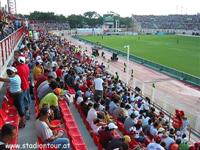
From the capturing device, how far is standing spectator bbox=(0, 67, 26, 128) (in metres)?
7.15

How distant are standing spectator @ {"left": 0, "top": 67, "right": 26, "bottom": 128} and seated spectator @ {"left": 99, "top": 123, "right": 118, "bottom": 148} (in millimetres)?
1963

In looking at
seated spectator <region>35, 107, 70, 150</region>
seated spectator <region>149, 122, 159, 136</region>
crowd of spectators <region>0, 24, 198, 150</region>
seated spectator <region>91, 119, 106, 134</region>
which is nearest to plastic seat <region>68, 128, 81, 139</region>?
crowd of spectators <region>0, 24, 198, 150</region>

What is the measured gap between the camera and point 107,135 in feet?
25.3

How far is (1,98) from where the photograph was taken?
936cm

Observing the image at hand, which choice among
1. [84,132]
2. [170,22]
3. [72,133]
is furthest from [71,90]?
[170,22]

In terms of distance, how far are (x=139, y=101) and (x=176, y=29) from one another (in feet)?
349

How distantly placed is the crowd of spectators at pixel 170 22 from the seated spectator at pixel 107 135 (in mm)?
107568

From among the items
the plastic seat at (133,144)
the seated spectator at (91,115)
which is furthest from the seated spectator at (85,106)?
the plastic seat at (133,144)

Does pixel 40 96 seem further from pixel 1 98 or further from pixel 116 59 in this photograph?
pixel 116 59

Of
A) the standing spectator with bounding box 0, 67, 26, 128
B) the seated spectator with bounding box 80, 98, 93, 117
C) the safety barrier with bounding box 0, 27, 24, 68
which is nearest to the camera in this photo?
the standing spectator with bounding box 0, 67, 26, 128

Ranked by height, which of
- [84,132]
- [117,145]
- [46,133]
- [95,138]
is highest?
[46,133]

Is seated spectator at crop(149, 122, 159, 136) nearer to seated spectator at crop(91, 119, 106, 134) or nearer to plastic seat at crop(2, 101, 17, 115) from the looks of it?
seated spectator at crop(91, 119, 106, 134)

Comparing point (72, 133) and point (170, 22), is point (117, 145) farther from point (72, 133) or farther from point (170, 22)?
point (170, 22)

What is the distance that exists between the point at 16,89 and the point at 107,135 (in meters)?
2.32
